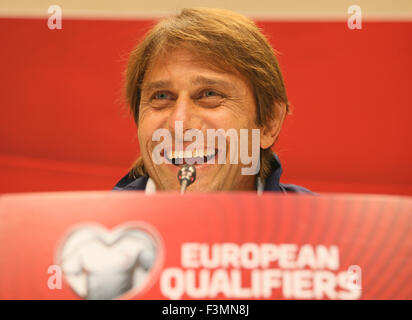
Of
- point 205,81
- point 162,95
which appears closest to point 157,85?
point 162,95

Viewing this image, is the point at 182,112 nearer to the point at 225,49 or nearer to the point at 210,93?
the point at 210,93

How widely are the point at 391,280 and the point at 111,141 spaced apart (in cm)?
116

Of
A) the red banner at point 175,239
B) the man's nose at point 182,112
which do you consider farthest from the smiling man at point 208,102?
the red banner at point 175,239

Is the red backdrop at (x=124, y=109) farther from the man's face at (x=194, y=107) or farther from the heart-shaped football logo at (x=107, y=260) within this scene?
the heart-shaped football logo at (x=107, y=260)

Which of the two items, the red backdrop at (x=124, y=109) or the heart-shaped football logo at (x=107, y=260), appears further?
the red backdrop at (x=124, y=109)

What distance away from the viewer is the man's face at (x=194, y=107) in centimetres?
124

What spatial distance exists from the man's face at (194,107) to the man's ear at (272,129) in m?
0.05

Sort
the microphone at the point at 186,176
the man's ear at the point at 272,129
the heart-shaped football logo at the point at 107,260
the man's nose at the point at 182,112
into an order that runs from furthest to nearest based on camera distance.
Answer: the man's ear at the point at 272,129
the man's nose at the point at 182,112
the microphone at the point at 186,176
the heart-shaped football logo at the point at 107,260

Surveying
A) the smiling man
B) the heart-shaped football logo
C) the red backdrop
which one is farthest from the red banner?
the red backdrop

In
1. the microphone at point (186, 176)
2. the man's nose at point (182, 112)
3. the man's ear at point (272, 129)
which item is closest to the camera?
the microphone at point (186, 176)

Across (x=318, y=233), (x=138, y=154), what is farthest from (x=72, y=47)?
(x=318, y=233)

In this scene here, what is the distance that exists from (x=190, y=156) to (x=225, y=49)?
283mm

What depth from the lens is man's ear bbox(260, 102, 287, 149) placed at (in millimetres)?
1364

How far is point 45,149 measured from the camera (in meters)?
1.68
